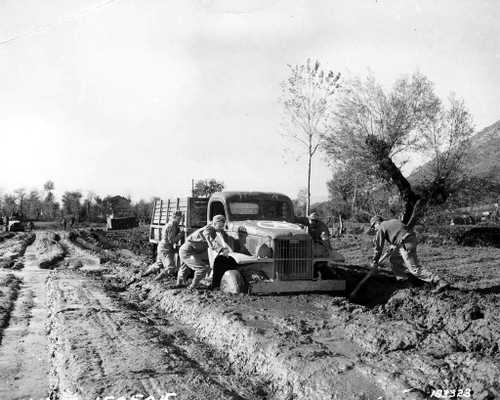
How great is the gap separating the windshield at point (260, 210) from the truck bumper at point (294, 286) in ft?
6.75

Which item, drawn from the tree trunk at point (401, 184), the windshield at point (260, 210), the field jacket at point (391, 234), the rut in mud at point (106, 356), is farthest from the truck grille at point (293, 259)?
the tree trunk at point (401, 184)

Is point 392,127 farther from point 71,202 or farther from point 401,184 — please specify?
point 71,202

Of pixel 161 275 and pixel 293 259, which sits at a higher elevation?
pixel 293 259

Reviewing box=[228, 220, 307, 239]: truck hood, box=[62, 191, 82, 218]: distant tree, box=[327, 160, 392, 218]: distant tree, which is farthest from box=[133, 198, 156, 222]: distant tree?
box=[228, 220, 307, 239]: truck hood

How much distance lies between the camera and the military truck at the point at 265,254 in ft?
28.2

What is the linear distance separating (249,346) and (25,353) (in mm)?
2820

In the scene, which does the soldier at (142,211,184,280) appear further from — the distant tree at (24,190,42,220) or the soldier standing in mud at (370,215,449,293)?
the distant tree at (24,190,42,220)

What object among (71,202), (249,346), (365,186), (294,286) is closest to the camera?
(249,346)

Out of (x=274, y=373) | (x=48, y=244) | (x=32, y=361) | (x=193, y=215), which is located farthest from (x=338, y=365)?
(x=48, y=244)

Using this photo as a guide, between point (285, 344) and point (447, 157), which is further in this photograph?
point (447, 157)

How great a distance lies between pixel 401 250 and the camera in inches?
387

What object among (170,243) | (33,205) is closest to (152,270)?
(170,243)

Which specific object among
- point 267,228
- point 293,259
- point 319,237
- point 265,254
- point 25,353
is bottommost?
point 25,353

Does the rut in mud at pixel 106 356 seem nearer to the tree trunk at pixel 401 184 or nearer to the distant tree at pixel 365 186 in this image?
the distant tree at pixel 365 186
